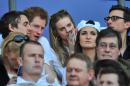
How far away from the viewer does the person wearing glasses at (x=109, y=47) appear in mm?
6180

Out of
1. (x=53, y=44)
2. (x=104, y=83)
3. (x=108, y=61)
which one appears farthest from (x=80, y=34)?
(x=104, y=83)

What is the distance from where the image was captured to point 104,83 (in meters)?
5.42

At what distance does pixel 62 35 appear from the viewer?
6836mm

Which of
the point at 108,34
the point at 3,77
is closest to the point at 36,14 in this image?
the point at 108,34

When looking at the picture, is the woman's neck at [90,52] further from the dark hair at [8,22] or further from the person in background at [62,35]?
the dark hair at [8,22]

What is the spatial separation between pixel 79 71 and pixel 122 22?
1.38 meters

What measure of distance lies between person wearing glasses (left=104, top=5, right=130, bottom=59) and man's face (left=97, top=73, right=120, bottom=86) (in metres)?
1.31

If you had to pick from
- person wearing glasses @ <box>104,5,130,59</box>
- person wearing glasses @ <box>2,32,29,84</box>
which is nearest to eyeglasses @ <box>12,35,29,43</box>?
person wearing glasses @ <box>2,32,29,84</box>

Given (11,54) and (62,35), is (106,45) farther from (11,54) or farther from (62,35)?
(11,54)

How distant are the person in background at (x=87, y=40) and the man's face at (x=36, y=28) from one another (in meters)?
0.40

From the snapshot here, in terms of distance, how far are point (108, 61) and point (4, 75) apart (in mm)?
984

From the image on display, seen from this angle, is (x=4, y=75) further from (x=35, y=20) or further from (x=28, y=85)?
(x=35, y=20)

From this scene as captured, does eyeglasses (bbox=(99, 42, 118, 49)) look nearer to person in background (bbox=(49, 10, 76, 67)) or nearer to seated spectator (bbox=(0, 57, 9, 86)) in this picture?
person in background (bbox=(49, 10, 76, 67))

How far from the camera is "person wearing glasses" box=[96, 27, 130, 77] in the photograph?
618 centimetres
